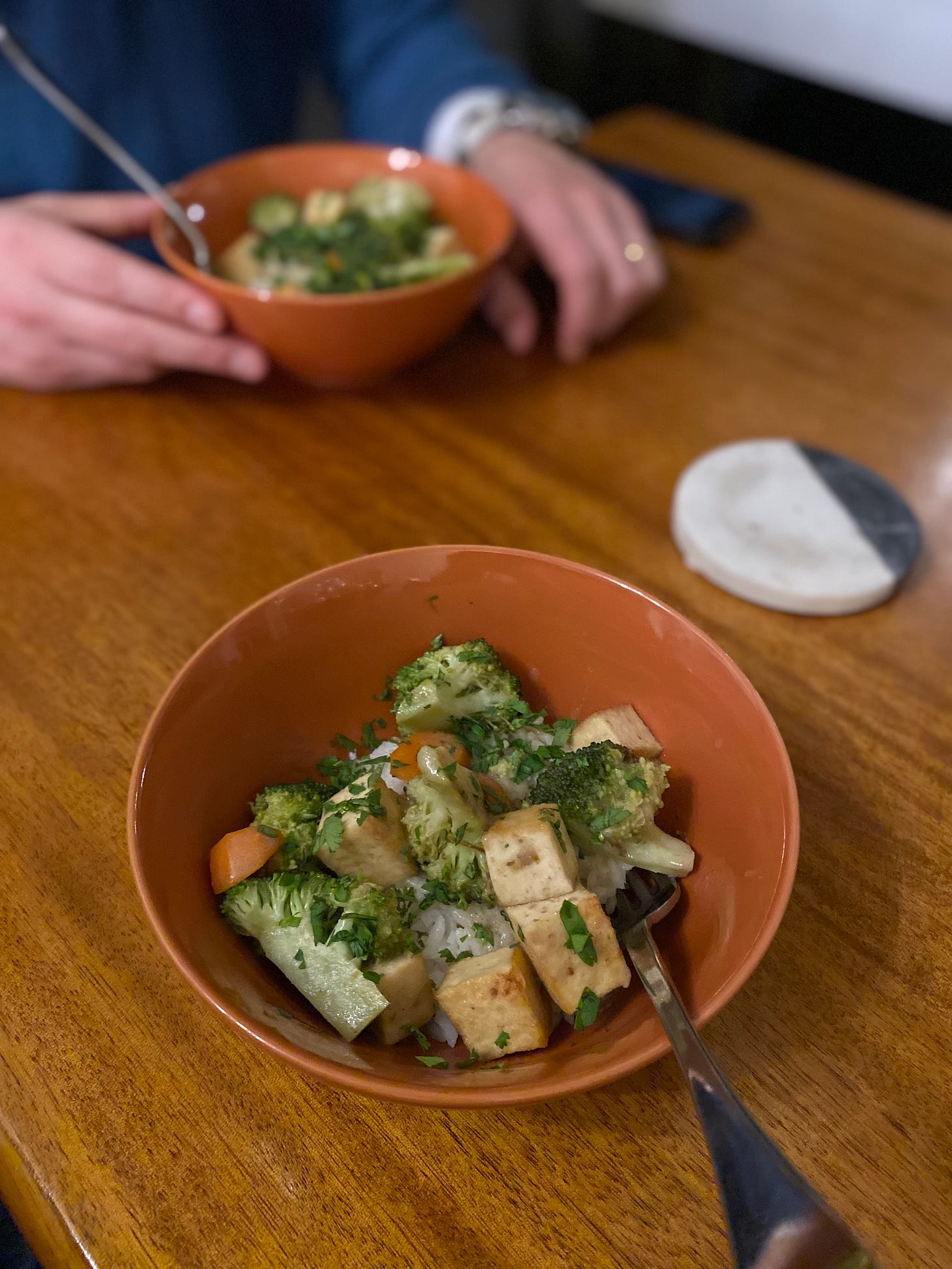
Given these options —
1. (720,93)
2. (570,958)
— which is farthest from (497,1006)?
(720,93)

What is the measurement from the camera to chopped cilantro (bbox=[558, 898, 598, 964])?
743 millimetres

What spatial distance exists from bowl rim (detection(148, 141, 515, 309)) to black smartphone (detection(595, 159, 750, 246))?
0.55 meters

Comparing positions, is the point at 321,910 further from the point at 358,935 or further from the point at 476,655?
the point at 476,655

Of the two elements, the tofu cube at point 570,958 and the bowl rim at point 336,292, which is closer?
the tofu cube at point 570,958

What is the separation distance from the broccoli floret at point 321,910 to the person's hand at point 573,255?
1.19 m

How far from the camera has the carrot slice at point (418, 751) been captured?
906mm

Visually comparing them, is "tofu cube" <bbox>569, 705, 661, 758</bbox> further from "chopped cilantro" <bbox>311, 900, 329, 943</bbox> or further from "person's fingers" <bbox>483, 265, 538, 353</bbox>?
"person's fingers" <bbox>483, 265, 538, 353</bbox>

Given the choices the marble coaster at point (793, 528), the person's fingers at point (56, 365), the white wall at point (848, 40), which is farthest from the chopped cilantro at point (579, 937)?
the white wall at point (848, 40)

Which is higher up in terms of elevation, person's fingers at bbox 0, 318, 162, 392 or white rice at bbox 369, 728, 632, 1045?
person's fingers at bbox 0, 318, 162, 392

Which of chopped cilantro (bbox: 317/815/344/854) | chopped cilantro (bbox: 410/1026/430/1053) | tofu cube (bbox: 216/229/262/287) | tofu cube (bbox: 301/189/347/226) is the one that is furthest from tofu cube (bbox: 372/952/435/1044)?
tofu cube (bbox: 301/189/347/226)

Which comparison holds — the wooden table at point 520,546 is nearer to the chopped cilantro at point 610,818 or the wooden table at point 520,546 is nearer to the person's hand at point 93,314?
the person's hand at point 93,314

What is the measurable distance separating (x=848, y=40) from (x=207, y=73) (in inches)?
97.5

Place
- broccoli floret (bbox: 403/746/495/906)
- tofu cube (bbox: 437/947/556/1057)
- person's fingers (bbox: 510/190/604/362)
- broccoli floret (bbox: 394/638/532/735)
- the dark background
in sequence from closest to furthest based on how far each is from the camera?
tofu cube (bbox: 437/947/556/1057) → broccoli floret (bbox: 403/746/495/906) → broccoli floret (bbox: 394/638/532/735) → person's fingers (bbox: 510/190/604/362) → the dark background

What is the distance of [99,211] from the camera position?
158 cm
